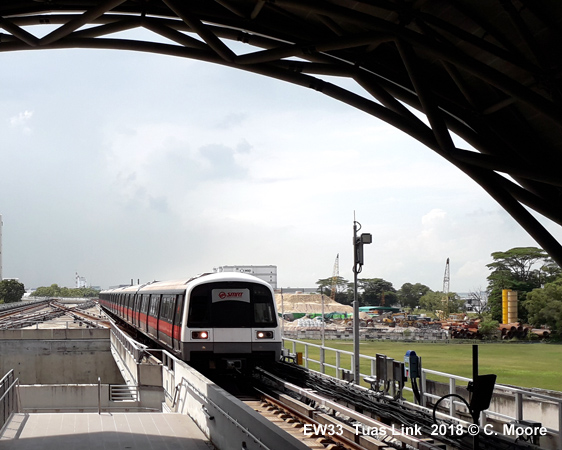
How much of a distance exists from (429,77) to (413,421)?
576 centimetres

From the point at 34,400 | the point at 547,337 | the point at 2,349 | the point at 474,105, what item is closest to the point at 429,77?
the point at 474,105

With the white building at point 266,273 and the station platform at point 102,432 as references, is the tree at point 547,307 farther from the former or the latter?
the station platform at point 102,432

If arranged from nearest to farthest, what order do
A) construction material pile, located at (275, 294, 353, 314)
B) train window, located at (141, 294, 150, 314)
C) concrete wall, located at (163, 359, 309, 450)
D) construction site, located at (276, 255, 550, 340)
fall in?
concrete wall, located at (163, 359, 309, 450) → train window, located at (141, 294, 150, 314) → construction site, located at (276, 255, 550, 340) → construction material pile, located at (275, 294, 353, 314)

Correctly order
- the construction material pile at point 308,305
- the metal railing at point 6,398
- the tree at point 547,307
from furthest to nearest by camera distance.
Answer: the construction material pile at point 308,305 < the tree at point 547,307 < the metal railing at point 6,398

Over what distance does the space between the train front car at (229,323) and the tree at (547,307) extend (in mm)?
62924

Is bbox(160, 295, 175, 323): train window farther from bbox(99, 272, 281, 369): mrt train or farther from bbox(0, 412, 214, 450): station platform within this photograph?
bbox(0, 412, 214, 450): station platform

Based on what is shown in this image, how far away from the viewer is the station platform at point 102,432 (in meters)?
11.6

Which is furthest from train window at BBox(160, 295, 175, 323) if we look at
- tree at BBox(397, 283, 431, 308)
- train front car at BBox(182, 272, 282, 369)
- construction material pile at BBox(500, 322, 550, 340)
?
tree at BBox(397, 283, 431, 308)

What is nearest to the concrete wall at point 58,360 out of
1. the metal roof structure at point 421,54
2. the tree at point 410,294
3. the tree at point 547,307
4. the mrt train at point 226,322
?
the mrt train at point 226,322

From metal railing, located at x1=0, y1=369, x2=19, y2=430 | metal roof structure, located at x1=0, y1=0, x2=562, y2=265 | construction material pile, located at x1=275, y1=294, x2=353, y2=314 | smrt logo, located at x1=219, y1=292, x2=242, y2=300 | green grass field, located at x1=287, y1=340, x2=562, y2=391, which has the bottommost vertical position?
construction material pile, located at x1=275, y1=294, x2=353, y2=314

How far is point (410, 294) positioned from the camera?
618 ft

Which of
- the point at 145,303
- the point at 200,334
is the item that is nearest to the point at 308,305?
the point at 145,303

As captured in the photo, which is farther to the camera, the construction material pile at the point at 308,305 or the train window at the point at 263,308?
the construction material pile at the point at 308,305

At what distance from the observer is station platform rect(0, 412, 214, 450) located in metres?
11.6
